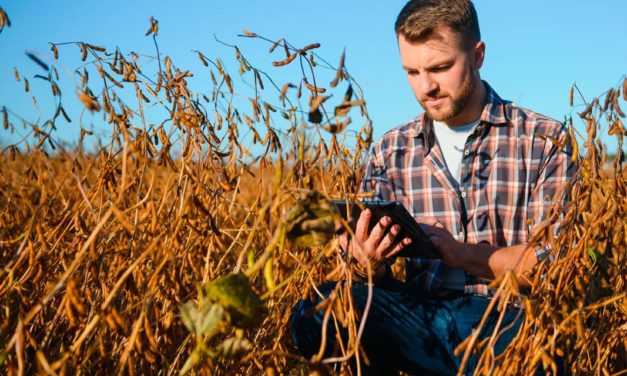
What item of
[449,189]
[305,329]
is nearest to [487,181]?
[449,189]

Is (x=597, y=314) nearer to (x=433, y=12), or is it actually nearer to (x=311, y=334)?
(x=311, y=334)

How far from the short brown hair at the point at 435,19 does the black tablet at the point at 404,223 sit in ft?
2.37

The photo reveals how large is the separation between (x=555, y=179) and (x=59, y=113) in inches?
54.6

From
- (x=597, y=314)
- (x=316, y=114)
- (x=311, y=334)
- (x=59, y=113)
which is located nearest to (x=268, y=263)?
(x=316, y=114)

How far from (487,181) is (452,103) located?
28cm

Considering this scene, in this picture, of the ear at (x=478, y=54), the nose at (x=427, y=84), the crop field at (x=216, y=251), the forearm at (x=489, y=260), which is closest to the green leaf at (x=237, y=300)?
the crop field at (x=216, y=251)

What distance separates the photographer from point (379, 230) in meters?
1.56

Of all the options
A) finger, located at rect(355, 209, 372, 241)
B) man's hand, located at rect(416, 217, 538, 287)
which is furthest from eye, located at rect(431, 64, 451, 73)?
finger, located at rect(355, 209, 372, 241)

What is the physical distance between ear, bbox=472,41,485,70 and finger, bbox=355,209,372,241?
865 mm

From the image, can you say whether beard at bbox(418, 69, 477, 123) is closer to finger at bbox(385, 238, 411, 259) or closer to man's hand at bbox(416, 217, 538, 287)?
man's hand at bbox(416, 217, 538, 287)

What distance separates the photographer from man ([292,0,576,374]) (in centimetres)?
172

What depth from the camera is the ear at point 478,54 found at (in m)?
2.14

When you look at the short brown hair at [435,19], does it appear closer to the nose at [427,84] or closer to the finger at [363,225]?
the nose at [427,84]

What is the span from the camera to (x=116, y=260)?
175 cm
